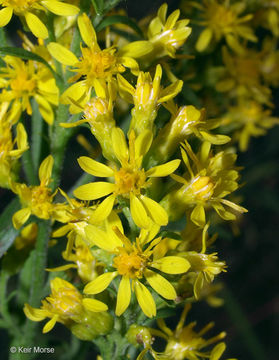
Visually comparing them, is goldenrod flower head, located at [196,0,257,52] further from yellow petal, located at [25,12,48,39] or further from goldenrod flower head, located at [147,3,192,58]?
yellow petal, located at [25,12,48,39]

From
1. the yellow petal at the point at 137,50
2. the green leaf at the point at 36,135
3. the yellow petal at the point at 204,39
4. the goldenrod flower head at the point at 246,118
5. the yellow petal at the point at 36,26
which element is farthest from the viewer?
the goldenrod flower head at the point at 246,118

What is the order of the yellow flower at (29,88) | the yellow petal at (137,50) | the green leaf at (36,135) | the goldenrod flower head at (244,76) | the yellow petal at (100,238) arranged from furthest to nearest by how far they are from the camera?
the goldenrod flower head at (244,76) < the green leaf at (36,135) < the yellow flower at (29,88) < the yellow petal at (137,50) < the yellow petal at (100,238)

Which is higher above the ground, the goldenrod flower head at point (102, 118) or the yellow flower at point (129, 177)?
the goldenrod flower head at point (102, 118)

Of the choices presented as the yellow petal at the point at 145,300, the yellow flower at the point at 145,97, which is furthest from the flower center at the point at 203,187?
the yellow petal at the point at 145,300

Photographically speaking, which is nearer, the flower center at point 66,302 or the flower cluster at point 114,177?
the flower cluster at point 114,177

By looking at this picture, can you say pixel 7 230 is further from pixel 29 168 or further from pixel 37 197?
pixel 29 168

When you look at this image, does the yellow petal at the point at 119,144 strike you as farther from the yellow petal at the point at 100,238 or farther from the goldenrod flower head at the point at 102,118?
the yellow petal at the point at 100,238
